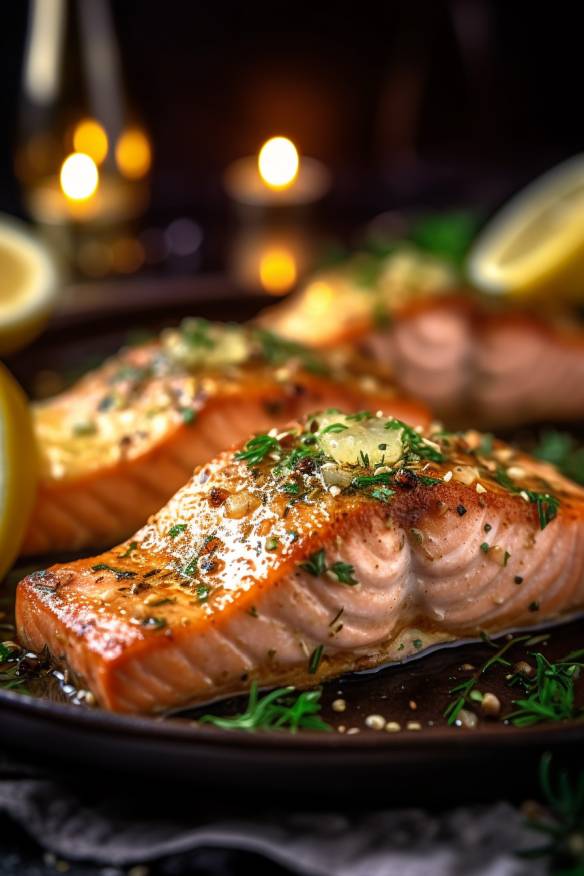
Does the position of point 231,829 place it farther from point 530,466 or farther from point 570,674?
point 530,466

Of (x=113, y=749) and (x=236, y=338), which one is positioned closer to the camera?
(x=113, y=749)

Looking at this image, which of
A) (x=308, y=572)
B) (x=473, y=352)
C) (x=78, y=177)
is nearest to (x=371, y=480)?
(x=308, y=572)

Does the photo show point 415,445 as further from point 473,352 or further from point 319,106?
point 319,106

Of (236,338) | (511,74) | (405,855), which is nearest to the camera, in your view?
(405,855)

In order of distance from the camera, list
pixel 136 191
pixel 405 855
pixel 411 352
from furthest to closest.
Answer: pixel 136 191 → pixel 411 352 → pixel 405 855

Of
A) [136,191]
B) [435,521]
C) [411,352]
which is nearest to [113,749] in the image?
[435,521]

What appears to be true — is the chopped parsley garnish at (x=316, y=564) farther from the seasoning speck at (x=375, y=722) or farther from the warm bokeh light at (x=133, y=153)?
the warm bokeh light at (x=133, y=153)

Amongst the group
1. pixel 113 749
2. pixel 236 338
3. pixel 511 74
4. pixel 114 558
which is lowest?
pixel 113 749
